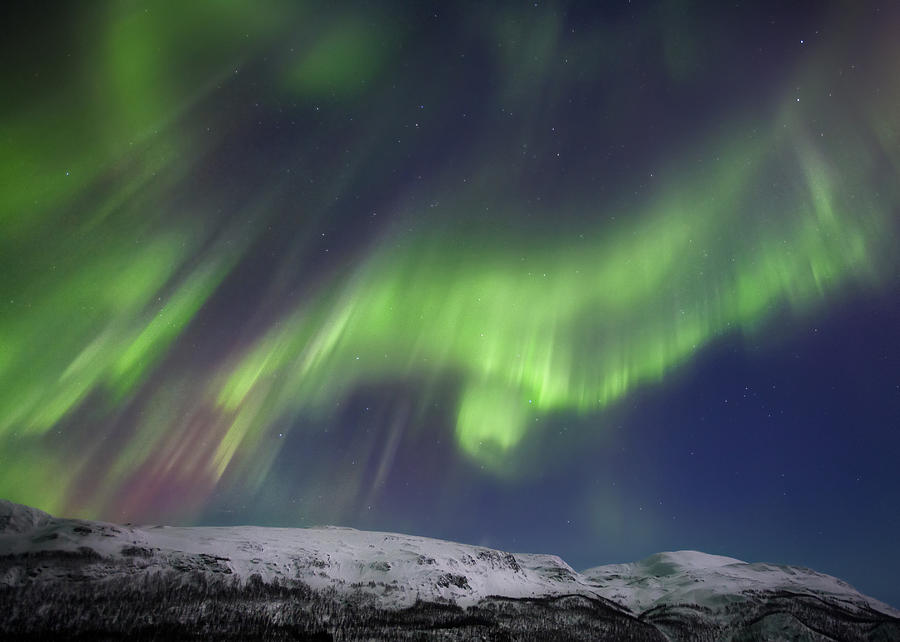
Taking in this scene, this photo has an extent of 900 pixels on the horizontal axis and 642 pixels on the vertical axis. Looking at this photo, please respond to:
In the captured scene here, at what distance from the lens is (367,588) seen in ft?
291

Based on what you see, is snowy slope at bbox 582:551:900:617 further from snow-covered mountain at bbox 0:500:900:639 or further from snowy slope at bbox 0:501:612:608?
snowy slope at bbox 0:501:612:608

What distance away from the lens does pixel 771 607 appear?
90562 millimetres

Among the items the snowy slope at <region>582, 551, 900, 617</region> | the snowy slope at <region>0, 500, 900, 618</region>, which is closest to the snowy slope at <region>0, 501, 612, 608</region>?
the snowy slope at <region>0, 500, 900, 618</region>

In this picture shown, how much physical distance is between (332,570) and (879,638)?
113 m

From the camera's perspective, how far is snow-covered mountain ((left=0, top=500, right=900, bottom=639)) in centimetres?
6394

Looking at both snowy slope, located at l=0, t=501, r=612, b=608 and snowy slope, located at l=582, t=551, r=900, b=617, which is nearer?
snowy slope, located at l=0, t=501, r=612, b=608

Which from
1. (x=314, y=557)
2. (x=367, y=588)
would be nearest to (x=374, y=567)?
(x=367, y=588)

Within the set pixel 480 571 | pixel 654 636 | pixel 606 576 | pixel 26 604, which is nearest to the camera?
pixel 26 604

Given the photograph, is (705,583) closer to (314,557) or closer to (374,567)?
(374,567)

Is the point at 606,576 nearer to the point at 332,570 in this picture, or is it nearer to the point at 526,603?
the point at 526,603

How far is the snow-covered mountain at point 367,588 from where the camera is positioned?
63.9 metres

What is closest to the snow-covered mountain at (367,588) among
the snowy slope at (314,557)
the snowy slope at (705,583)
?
the snowy slope at (314,557)

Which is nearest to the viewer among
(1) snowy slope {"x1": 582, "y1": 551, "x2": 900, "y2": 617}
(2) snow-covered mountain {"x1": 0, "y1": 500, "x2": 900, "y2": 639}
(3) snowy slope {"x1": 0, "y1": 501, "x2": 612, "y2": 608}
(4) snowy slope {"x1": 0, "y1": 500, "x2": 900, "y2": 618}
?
(2) snow-covered mountain {"x1": 0, "y1": 500, "x2": 900, "y2": 639}

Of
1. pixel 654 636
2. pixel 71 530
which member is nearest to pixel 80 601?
pixel 71 530
